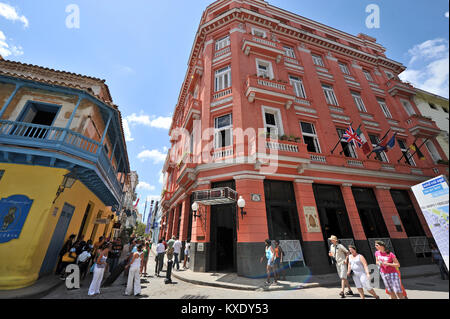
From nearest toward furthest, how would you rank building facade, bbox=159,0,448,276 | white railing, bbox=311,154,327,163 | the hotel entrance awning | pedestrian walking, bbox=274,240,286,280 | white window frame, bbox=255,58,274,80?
pedestrian walking, bbox=274,240,286,280, the hotel entrance awning, building facade, bbox=159,0,448,276, white railing, bbox=311,154,327,163, white window frame, bbox=255,58,274,80

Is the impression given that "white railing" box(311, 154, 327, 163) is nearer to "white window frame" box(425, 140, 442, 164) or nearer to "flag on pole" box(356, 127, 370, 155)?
"flag on pole" box(356, 127, 370, 155)

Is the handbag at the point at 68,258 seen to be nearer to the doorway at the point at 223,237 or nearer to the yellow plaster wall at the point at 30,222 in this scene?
the yellow plaster wall at the point at 30,222

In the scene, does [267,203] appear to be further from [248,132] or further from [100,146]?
[100,146]

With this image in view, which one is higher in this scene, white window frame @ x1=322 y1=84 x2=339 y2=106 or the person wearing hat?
white window frame @ x1=322 y1=84 x2=339 y2=106

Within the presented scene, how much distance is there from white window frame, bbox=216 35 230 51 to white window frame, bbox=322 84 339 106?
9539mm

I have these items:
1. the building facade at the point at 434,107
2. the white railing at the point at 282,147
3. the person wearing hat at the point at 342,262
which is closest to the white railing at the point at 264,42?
the white railing at the point at 282,147

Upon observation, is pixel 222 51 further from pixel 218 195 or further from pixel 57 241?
pixel 57 241

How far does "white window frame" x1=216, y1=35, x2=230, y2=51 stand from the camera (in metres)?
15.2

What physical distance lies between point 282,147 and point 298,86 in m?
7.37

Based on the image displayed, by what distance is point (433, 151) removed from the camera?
16562 millimetres

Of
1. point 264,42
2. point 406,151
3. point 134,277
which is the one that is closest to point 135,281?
point 134,277

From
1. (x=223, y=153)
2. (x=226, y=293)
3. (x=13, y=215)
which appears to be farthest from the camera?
(x=223, y=153)

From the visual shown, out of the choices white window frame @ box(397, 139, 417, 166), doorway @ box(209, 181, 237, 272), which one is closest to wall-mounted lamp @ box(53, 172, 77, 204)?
doorway @ box(209, 181, 237, 272)
